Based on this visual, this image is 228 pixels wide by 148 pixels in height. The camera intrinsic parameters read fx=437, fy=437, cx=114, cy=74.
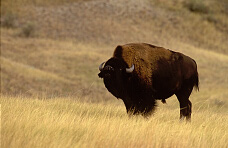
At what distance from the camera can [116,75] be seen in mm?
8391

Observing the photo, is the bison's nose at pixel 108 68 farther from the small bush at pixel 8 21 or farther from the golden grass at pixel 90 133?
the small bush at pixel 8 21

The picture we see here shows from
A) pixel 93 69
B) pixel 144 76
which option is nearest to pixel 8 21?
pixel 93 69

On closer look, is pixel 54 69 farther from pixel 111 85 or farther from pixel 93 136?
pixel 93 136

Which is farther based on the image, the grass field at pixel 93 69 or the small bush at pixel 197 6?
the small bush at pixel 197 6

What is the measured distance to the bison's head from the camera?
8.34 meters

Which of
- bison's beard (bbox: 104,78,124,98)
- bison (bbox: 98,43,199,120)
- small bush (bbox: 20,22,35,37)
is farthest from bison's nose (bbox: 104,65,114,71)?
small bush (bbox: 20,22,35,37)

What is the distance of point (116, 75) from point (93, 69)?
69.3ft

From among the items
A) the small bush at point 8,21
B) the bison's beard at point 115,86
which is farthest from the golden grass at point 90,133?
the small bush at point 8,21

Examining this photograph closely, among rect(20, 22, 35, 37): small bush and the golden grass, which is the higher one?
the golden grass

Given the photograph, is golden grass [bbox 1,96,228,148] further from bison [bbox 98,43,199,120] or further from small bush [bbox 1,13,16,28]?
small bush [bbox 1,13,16,28]

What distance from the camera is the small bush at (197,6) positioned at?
52.4 meters

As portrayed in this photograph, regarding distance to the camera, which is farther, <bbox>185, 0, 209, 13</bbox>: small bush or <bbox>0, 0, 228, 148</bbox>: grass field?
<bbox>185, 0, 209, 13</bbox>: small bush

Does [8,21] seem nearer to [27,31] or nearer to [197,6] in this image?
[27,31]

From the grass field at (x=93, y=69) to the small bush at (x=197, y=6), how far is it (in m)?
0.17
